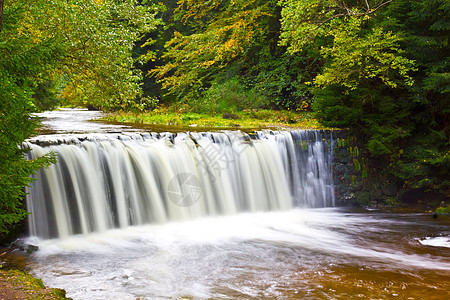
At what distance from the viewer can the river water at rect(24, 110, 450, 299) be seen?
5.27m

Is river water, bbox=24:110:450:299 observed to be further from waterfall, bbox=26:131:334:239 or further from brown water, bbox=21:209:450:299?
waterfall, bbox=26:131:334:239

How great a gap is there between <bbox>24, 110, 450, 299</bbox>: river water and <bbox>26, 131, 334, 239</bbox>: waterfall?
0.35 m

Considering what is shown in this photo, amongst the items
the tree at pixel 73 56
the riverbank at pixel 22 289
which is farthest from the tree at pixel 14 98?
the riverbank at pixel 22 289

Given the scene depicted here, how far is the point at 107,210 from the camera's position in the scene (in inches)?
323

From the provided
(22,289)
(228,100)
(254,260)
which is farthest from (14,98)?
(228,100)

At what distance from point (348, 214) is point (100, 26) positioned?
7.71 metres

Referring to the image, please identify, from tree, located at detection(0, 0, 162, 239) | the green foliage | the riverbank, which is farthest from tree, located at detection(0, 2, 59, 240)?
the green foliage

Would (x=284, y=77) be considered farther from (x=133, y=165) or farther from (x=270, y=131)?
(x=133, y=165)

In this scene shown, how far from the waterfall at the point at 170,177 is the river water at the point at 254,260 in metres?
0.35

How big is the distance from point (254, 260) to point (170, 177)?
343 cm

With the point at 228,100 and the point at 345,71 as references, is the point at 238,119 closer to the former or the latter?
the point at 228,100

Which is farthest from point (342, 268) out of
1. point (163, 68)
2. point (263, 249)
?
point (163, 68)

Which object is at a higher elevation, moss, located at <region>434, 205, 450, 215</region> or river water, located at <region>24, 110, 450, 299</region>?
river water, located at <region>24, 110, 450, 299</region>

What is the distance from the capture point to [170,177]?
925cm
